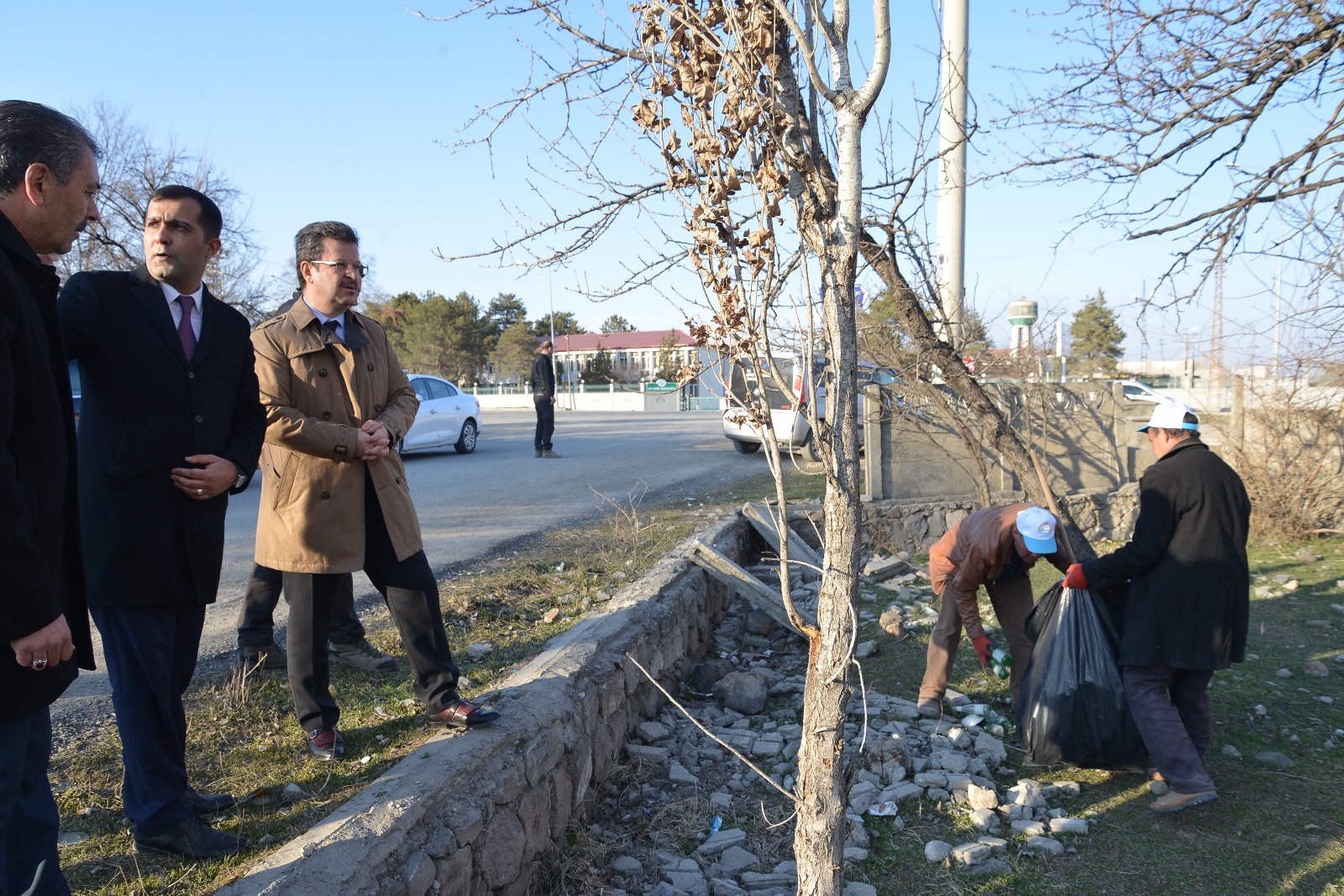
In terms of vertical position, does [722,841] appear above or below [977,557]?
below

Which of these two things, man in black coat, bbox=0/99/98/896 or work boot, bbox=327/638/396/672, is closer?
man in black coat, bbox=0/99/98/896

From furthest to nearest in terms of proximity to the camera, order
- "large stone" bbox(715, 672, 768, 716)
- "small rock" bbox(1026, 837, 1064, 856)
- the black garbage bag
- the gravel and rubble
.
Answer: "large stone" bbox(715, 672, 768, 716) → the black garbage bag → "small rock" bbox(1026, 837, 1064, 856) → the gravel and rubble

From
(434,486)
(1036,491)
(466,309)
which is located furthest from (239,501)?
(466,309)

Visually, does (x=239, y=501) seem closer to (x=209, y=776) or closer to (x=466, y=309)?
(x=209, y=776)

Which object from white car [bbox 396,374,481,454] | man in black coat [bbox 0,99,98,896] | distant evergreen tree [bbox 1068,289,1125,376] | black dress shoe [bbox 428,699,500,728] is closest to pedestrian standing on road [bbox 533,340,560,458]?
white car [bbox 396,374,481,454]

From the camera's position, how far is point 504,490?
1011 cm

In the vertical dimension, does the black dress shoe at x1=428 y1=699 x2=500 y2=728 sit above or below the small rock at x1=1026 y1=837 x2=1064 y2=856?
above

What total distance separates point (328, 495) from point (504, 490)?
702cm

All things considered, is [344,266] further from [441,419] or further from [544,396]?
[441,419]

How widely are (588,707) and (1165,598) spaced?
2.61 m

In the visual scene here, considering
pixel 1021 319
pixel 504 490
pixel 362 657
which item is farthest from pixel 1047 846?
pixel 1021 319

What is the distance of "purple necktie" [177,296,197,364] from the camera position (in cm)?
268

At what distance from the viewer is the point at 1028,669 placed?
444 cm

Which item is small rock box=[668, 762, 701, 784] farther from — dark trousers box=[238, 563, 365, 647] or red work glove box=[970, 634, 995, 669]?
red work glove box=[970, 634, 995, 669]
